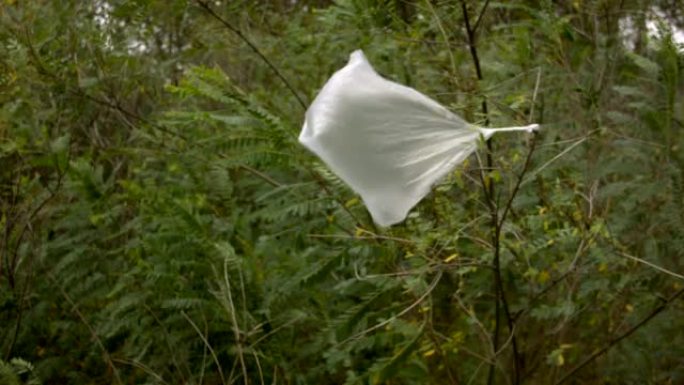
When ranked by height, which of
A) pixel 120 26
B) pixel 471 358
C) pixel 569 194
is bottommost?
pixel 471 358

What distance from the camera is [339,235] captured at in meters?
2.50

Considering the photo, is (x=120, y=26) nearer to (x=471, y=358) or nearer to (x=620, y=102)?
(x=471, y=358)

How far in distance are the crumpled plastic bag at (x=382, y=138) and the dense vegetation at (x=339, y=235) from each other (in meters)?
0.44

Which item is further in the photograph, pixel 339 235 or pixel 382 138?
pixel 339 235

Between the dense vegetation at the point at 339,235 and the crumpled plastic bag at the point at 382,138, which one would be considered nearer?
the crumpled plastic bag at the point at 382,138

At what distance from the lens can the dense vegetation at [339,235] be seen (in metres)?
2.59

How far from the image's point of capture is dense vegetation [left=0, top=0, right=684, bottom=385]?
8.50 ft

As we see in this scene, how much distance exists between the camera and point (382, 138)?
1.75 m

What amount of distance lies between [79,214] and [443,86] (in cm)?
165

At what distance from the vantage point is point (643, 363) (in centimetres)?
298

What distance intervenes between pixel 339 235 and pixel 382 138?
80cm

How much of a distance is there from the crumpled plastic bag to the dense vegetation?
0.44m

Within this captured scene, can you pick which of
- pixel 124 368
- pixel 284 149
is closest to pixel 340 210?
pixel 284 149

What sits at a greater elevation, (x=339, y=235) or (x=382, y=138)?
(x=382, y=138)
